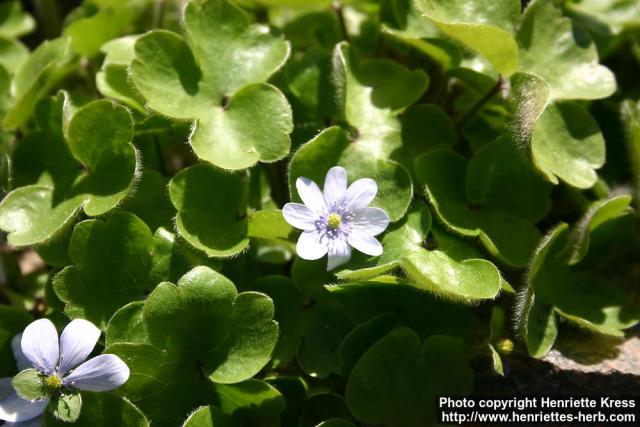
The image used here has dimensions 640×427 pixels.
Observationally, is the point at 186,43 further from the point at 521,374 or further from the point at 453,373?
the point at 521,374

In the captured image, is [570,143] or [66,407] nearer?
[66,407]

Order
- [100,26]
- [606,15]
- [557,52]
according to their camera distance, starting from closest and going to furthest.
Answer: [557,52] < [100,26] < [606,15]

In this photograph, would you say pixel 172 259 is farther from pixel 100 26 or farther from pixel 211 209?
pixel 100 26

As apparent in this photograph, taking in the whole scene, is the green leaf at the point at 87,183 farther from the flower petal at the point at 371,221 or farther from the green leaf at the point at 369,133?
the flower petal at the point at 371,221

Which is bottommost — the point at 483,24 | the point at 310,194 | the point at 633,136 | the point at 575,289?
the point at 575,289

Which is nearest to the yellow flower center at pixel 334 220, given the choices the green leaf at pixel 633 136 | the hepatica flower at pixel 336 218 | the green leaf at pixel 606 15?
the hepatica flower at pixel 336 218

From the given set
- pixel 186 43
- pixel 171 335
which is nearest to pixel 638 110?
pixel 186 43

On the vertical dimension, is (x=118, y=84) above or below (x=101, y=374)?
above

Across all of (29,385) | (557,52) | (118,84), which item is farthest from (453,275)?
(118,84)
